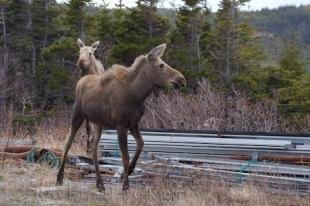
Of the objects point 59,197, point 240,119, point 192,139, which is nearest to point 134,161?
point 59,197

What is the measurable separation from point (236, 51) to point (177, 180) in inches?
1188

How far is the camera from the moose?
978cm

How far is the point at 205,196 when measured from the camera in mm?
8789

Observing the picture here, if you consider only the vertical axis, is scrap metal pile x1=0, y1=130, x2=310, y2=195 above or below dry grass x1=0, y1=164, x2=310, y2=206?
above

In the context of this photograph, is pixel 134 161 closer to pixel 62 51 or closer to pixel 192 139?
pixel 192 139

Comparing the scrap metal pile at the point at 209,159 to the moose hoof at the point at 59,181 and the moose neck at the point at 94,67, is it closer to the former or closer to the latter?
the moose hoof at the point at 59,181

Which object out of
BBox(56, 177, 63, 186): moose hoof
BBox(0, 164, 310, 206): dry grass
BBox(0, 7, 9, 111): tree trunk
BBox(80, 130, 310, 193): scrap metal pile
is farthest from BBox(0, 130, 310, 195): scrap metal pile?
BBox(0, 7, 9, 111): tree trunk

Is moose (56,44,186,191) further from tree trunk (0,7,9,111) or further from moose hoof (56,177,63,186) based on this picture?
tree trunk (0,7,9,111)

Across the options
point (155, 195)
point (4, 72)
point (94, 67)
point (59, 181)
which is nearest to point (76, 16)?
point (4, 72)

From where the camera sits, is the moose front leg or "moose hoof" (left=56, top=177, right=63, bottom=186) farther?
"moose hoof" (left=56, top=177, right=63, bottom=186)

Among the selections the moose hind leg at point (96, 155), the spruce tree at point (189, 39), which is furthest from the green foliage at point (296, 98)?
the moose hind leg at point (96, 155)

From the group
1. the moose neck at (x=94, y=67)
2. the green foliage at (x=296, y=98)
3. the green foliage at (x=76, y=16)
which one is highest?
the green foliage at (x=76, y=16)

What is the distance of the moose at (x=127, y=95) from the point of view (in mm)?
Answer: 9781

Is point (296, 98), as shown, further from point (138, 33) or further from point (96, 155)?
point (96, 155)
